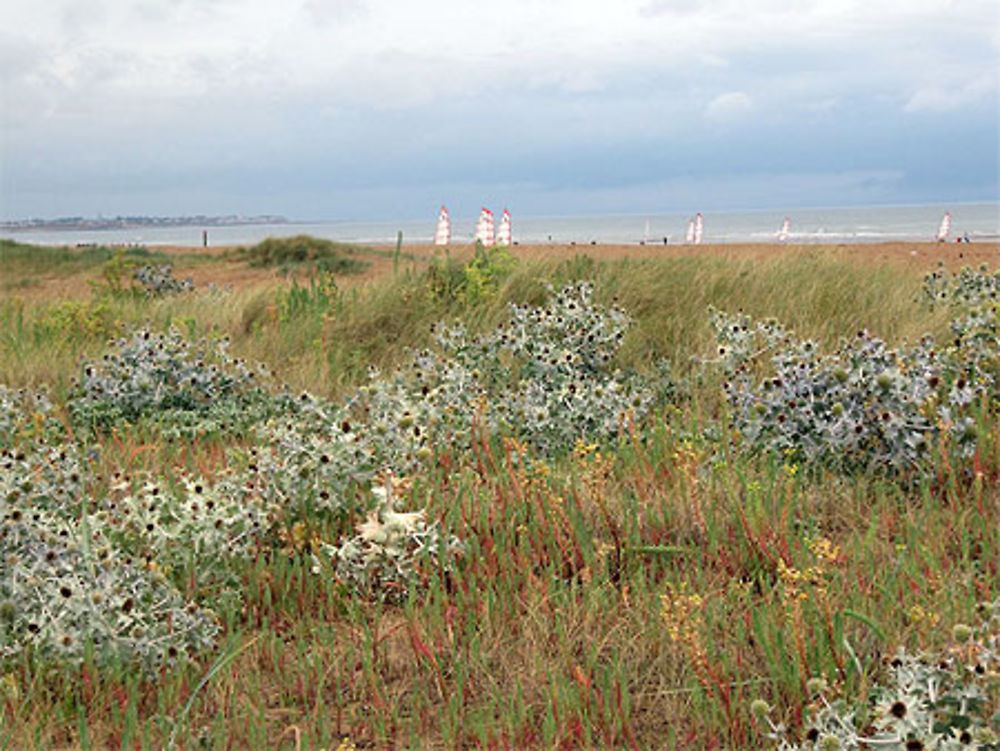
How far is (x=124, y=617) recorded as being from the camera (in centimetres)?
287

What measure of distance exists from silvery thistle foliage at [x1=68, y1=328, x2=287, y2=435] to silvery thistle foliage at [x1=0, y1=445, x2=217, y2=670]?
2.47m

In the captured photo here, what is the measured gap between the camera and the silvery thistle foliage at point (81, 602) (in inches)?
112

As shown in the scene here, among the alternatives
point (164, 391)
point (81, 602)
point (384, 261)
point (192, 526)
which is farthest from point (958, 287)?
point (384, 261)

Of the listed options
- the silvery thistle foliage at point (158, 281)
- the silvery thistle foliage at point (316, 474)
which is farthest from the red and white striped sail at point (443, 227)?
the silvery thistle foliage at point (316, 474)

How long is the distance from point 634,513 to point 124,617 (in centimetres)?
165

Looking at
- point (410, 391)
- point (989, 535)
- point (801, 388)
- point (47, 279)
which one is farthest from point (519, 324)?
point (47, 279)

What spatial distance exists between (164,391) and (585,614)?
3.73 m

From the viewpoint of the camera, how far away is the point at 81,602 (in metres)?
2.85

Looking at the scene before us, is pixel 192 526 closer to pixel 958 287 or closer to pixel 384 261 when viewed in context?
pixel 958 287

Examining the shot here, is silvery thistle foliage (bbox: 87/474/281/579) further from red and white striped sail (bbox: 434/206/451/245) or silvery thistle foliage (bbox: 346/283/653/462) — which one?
red and white striped sail (bbox: 434/206/451/245)

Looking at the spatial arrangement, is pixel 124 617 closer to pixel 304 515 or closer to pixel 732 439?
pixel 304 515

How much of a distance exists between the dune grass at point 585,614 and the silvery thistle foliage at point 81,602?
2.8 inches

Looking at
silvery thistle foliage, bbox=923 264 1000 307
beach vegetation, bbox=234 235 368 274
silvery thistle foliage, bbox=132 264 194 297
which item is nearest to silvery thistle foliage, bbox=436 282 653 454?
silvery thistle foliage, bbox=923 264 1000 307

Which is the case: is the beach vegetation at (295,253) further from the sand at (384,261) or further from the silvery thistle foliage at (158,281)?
the silvery thistle foliage at (158,281)
